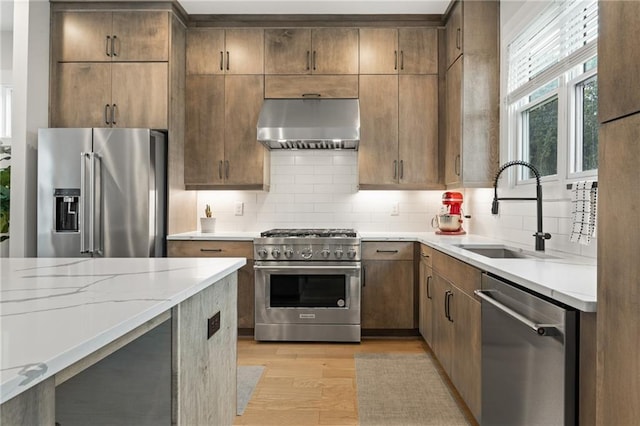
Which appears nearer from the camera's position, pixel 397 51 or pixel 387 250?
pixel 387 250

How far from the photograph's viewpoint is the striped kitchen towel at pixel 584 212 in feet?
6.79

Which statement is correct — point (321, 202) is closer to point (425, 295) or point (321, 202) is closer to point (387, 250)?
point (387, 250)

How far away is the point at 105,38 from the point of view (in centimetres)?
379

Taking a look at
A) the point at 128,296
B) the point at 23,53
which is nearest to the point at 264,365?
the point at 128,296

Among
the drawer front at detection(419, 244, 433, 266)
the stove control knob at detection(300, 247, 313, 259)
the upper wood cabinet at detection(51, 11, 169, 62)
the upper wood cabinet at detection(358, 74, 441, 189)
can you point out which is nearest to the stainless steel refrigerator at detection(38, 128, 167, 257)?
A: the upper wood cabinet at detection(51, 11, 169, 62)

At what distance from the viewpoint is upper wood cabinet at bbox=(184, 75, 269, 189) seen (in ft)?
13.2

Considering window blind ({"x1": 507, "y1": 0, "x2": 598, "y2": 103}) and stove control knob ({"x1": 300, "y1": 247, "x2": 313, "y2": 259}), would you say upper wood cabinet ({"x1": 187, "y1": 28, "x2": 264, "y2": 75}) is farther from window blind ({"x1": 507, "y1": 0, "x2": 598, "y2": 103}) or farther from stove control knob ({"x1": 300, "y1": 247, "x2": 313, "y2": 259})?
window blind ({"x1": 507, "y1": 0, "x2": 598, "y2": 103})

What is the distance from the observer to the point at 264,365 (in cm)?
319

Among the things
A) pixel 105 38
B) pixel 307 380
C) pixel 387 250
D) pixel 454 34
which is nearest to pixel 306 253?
pixel 387 250

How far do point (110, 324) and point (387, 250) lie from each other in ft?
9.95

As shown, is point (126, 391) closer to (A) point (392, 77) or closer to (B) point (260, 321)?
(B) point (260, 321)

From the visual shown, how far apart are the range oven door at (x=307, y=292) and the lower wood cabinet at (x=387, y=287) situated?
0.42 ft

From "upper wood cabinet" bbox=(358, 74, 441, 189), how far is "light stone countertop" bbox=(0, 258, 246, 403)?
2.50m

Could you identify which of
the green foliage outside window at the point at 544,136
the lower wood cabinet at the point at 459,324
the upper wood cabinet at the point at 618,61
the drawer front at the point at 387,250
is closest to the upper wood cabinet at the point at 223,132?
the drawer front at the point at 387,250
